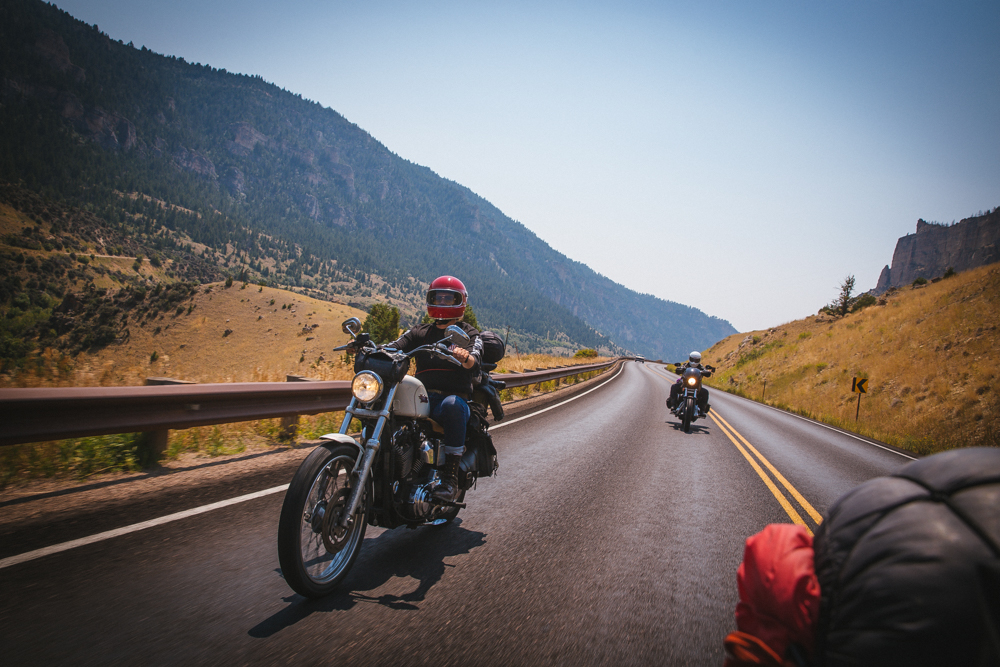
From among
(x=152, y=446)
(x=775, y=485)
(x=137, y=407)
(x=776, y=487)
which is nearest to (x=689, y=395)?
(x=775, y=485)

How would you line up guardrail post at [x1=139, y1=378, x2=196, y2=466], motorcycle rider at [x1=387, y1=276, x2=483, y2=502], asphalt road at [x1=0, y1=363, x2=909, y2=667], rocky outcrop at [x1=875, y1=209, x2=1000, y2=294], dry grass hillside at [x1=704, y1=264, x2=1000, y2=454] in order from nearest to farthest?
asphalt road at [x1=0, y1=363, x2=909, y2=667] → motorcycle rider at [x1=387, y1=276, x2=483, y2=502] → guardrail post at [x1=139, y1=378, x2=196, y2=466] → dry grass hillside at [x1=704, y1=264, x2=1000, y2=454] → rocky outcrop at [x1=875, y1=209, x2=1000, y2=294]

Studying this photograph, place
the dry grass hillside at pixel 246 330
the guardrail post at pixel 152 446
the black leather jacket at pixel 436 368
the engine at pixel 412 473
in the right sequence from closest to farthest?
1. the engine at pixel 412 473
2. the black leather jacket at pixel 436 368
3. the guardrail post at pixel 152 446
4. the dry grass hillside at pixel 246 330

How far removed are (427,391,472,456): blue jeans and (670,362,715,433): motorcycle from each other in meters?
8.69

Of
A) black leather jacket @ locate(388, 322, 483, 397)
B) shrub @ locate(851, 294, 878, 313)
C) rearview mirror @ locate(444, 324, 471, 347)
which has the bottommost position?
black leather jacket @ locate(388, 322, 483, 397)

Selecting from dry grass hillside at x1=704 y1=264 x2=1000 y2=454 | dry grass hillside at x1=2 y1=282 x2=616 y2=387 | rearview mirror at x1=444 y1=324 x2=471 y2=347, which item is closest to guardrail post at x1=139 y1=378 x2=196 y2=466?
rearview mirror at x1=444 y1=324 x2=471 y2=347

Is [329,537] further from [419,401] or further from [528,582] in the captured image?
[528,582]

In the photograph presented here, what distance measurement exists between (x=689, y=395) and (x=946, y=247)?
23346 centimetres

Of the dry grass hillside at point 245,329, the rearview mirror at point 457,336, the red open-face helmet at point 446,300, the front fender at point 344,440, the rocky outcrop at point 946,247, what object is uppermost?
the rocky outcrop at point 946,247

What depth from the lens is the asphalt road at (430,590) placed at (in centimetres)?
222

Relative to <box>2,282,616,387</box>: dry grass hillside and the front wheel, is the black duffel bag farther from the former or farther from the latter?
<box>2,282,616,387</box>: dry grass hillside

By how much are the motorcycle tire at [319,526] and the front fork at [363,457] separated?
0.05 metres

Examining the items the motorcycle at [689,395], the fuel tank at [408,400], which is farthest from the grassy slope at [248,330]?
the fuel tank at [408,400]

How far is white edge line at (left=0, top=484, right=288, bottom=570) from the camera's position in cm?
276

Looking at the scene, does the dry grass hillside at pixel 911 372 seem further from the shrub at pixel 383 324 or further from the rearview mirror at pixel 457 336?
the shrub at pixel 383 324
